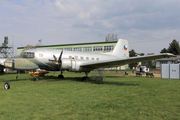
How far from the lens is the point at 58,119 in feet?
17.5

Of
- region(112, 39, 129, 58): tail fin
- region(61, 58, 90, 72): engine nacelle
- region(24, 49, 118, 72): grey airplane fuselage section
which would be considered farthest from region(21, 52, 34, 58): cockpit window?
region(112, 39, 129, 58): tail fin

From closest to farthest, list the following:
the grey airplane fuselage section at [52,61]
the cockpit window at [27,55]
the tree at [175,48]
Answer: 1. the grey airplane fuselage section at [52,61]
2. the cockpit window at [27,55]
3. the tree at [175,48]

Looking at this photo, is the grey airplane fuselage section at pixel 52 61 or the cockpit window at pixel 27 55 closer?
the grey airplane fuselage section at pixel 52 61

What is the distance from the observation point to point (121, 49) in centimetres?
2611

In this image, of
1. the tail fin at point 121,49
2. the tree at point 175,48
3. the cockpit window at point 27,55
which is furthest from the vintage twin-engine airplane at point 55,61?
the tree at point 175,48

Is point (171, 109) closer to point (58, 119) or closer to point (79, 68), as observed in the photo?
point (58, 119)

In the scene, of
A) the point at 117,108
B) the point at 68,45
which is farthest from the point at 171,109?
the point at 68,45

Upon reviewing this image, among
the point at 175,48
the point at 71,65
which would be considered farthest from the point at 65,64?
the point at 175,48

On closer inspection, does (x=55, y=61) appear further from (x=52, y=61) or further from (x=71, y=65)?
(x=71, y=65)

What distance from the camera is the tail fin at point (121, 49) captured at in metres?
25.8

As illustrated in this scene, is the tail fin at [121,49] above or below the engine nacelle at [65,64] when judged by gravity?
above

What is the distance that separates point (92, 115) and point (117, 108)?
4.96 ft

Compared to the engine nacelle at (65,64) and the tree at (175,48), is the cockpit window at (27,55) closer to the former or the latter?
the engine nacelle at (65,64)

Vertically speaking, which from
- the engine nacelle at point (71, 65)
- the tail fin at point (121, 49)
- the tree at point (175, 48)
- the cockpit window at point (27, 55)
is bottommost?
the engine nacelle at point (71, 65)
